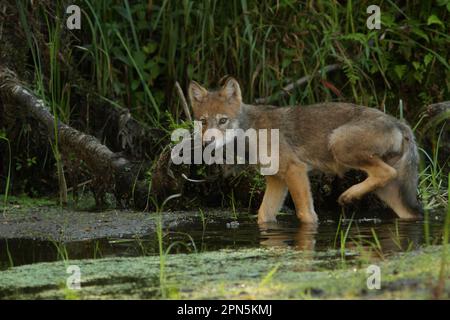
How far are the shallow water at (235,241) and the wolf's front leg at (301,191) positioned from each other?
0.18 meters

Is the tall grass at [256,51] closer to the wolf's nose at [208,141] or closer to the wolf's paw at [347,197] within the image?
the wolf's nose at [208,141]

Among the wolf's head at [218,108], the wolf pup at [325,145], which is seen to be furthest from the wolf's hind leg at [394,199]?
the wolf's head at [218,108]

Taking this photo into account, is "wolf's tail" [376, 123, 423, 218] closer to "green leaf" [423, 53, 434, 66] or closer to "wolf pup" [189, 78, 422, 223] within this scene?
"wolf pup" [189, 78, 422, 223]

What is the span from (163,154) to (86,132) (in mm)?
1527

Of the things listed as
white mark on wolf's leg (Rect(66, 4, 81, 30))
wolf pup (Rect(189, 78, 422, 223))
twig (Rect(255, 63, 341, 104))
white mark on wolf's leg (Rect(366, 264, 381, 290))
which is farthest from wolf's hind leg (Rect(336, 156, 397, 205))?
white mark on wolf's leg (Rect(66, 4, 81, 30))

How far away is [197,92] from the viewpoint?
8430 mm

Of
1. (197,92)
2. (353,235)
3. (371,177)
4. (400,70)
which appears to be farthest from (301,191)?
(400,70)

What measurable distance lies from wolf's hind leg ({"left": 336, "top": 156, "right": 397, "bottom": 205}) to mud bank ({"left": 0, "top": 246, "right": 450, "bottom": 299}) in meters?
1.85

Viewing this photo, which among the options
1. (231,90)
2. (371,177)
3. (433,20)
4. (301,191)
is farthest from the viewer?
(433,20)

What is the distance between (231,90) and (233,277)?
3434 millimetres

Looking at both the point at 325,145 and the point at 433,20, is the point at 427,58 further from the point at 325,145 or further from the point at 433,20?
the point at 325,145

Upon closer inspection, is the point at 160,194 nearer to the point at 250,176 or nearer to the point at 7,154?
the point at 250,176

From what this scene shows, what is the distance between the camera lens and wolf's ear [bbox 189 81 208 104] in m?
8.40

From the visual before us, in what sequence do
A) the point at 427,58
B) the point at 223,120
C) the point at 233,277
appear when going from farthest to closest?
the point at 427,58 → the point at 223,120 → the point at 233,277
